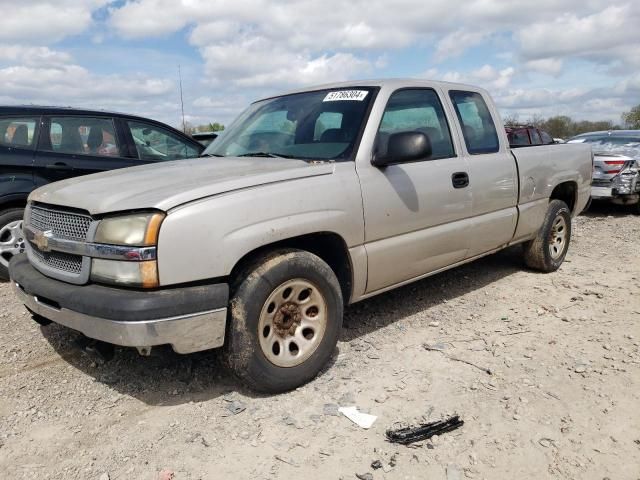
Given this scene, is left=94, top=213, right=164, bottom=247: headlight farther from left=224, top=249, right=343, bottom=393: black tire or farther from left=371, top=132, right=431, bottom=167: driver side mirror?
left=371, top=132, right=431, bottom=167: driver side mirror

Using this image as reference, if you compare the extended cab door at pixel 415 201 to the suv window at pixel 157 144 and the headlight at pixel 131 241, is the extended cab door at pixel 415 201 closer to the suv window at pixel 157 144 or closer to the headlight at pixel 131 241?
the headlight at pixel 131 241

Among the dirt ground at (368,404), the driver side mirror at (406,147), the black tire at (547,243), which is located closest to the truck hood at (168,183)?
the driver side mirror at (406,147)

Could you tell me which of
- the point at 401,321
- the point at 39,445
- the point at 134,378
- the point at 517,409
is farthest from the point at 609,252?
the point at 39,445

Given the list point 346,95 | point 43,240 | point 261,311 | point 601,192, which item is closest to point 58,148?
point 43,240

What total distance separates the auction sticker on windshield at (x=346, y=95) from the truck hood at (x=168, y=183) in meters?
0.66

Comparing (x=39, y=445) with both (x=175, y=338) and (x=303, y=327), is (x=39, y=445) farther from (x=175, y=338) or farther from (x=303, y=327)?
(x=303, y=327)

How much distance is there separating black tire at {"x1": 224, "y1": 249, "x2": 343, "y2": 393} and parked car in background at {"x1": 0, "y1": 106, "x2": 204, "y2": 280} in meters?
3.51

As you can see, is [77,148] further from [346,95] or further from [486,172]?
[486,172]

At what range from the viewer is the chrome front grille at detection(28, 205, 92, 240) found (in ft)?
9.64

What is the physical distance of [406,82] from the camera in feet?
13.5

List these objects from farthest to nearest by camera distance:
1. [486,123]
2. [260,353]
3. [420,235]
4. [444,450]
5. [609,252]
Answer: [609,252], [486,123], [420,235], [260,353], [444,450]

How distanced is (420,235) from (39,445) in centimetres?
266

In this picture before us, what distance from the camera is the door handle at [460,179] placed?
13.6 ft

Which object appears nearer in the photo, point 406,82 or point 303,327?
point 303,327
